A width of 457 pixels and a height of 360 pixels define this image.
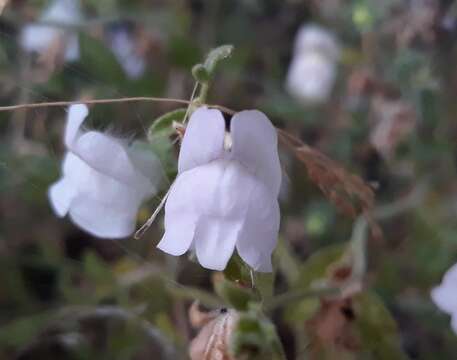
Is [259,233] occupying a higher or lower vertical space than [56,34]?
higher

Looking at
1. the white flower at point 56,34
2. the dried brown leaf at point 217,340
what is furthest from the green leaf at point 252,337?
the white flower at point 56,34

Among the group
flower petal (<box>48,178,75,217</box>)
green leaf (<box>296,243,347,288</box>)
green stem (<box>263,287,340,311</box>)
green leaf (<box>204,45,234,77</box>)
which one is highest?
green leaf (<box>204,45,234,77</box>)

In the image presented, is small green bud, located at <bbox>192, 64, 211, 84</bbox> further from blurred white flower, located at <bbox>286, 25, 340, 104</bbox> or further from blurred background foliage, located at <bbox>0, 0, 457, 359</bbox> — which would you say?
blurred white flower, located at <bbox>286, 25, 340, 104</bbox>

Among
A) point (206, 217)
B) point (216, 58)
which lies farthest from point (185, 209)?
point (216, 58)

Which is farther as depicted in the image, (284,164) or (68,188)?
(284,164)

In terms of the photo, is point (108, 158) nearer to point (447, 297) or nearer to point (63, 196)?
point (63, 196)

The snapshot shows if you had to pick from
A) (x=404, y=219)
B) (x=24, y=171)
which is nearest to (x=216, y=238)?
(x=24, y=171)

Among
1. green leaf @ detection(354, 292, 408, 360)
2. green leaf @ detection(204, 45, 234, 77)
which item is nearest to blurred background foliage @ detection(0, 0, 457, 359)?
green leaf @ detection(354, 292, 408, 360)
